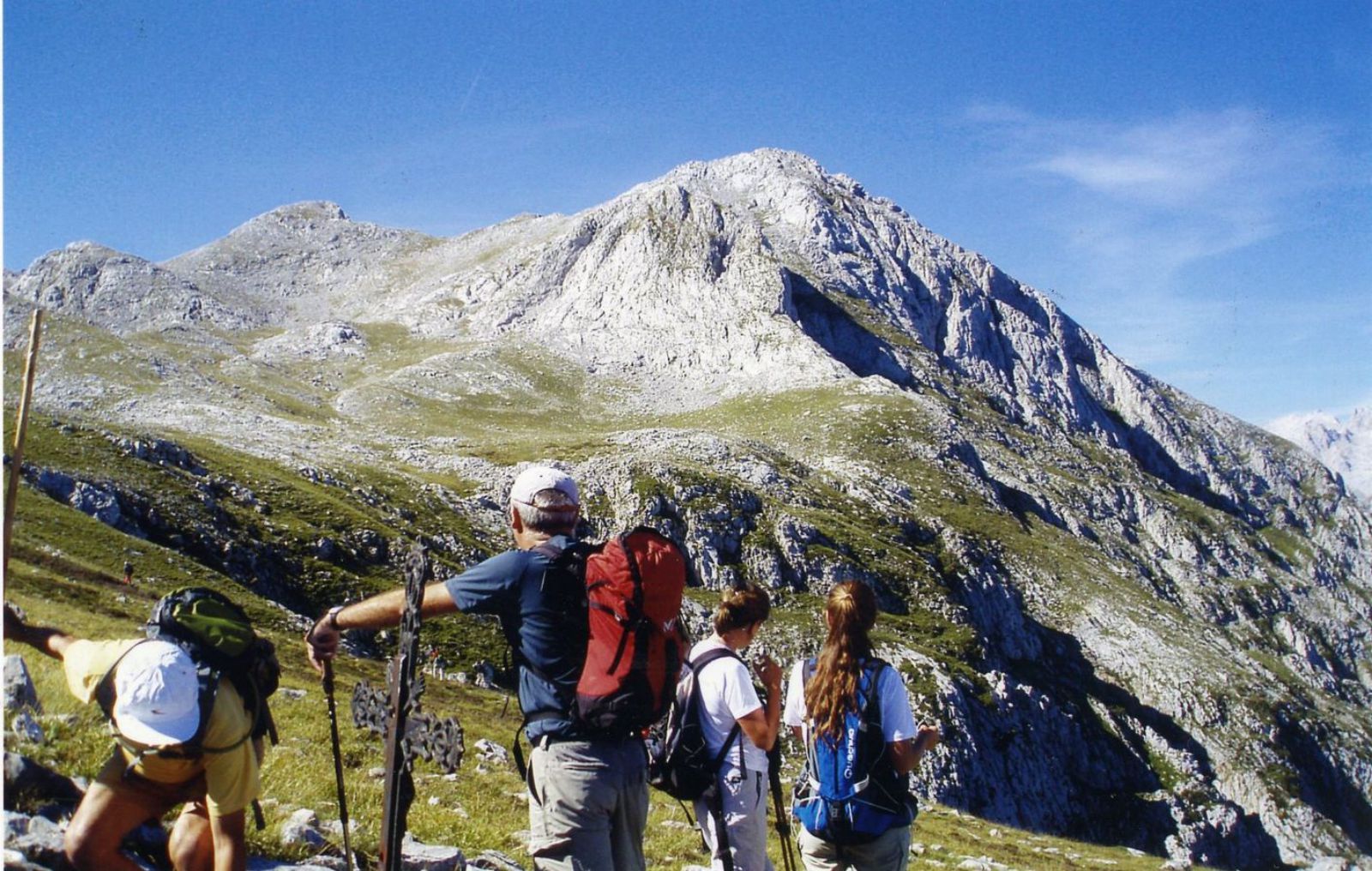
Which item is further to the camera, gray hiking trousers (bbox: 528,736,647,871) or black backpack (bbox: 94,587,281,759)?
gray hiking trousers (bbox: 528,736,647,871)

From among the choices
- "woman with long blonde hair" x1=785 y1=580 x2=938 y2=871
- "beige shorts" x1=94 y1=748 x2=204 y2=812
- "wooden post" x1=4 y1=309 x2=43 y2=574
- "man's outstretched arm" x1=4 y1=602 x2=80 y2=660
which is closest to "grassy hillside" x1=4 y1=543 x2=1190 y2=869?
"beige shorts" x1=94 y1=748 x2=204 y2=812

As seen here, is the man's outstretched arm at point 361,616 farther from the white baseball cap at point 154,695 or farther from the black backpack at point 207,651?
the white baseball cap at point 154,695

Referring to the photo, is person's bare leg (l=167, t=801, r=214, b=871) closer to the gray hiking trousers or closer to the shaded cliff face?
the gray hiking trousers

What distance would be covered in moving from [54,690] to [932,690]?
66.5 meters

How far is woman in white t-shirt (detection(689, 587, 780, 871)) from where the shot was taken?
8312mm

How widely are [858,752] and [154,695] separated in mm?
5638

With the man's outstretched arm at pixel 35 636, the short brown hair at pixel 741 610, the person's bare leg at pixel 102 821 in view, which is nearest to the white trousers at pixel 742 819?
the short brown hair at pixel 741 610

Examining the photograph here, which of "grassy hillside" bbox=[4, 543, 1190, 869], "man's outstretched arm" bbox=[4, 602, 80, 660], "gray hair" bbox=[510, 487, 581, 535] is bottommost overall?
"grassy hillside" bbox=[4, 543, 1190, 869]

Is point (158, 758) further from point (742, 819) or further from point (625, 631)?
point (742, 819)

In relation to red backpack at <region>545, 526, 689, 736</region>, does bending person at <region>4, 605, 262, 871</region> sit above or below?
below

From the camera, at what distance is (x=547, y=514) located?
21.7ft

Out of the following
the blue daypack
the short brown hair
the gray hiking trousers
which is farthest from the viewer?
the short brown hair

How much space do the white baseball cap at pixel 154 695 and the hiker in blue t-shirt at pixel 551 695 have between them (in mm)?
823

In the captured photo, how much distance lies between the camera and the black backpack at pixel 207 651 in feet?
19.0
